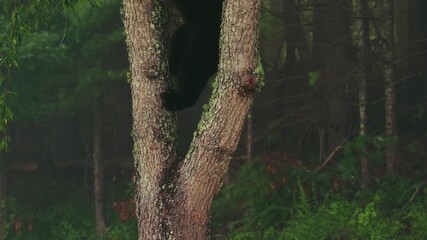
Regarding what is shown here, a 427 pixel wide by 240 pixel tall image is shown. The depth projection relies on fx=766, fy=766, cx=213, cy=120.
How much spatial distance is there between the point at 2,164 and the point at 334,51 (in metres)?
6.87

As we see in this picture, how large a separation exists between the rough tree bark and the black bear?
198mm

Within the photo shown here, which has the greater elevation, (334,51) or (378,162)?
(334,51)

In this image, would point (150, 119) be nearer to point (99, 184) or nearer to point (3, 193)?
point (99, 184)

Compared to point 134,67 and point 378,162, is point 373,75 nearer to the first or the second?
point 378,162

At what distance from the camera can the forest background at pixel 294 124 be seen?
38.1ft

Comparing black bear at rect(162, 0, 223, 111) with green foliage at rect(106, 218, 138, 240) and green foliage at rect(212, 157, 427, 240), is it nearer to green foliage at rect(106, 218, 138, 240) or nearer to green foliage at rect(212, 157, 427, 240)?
green foliage at rect(212, 157, 427, 240)

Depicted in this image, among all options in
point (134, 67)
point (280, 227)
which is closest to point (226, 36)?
point (134, 67)

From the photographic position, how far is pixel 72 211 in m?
15.8

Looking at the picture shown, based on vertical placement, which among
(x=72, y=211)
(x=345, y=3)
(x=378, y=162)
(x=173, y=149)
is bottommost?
(x=72, y=211)

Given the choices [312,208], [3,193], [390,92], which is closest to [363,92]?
[390,92]

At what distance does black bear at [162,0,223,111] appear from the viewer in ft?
17.6

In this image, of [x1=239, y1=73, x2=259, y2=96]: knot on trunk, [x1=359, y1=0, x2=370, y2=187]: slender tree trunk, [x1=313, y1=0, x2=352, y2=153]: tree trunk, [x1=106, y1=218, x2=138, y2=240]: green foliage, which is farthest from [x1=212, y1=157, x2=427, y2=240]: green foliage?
[x1=239, y1=73, x2=259, y2=96]: knot on trunk

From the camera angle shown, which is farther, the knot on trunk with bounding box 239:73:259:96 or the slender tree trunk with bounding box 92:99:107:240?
the slender tree trunk with bounding box 92:99:107:240

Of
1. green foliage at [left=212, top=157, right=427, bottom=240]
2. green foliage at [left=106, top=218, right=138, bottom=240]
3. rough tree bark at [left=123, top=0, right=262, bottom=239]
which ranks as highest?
rough tree bark at [left=123, top=0, right=262, bottom=239]
